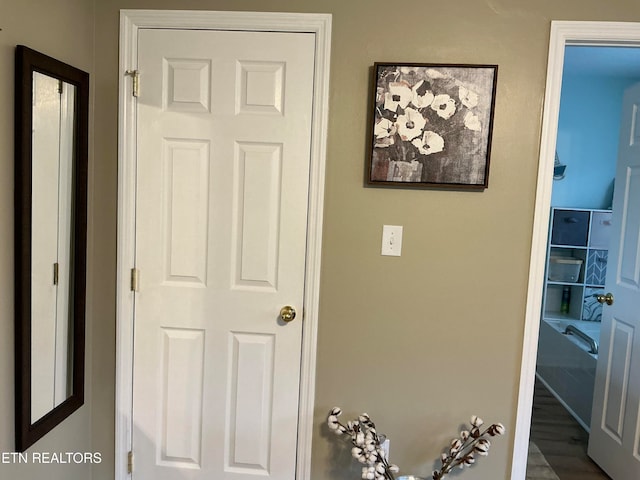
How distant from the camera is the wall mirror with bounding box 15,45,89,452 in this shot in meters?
1.45

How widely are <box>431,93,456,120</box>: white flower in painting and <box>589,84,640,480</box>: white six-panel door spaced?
1.16 metres

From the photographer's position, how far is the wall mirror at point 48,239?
1.45m

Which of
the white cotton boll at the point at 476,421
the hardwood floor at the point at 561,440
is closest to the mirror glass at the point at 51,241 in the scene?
the white cotton boll at the point at 476,421

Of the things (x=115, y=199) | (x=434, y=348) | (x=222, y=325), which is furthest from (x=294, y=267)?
(x=115, y=199)

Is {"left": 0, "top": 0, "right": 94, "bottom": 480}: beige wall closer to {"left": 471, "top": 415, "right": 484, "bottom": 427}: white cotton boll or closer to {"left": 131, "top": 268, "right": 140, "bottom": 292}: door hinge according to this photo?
{"left": 131, "top": 268, "right": 140, "bottom": 292}: door hinge

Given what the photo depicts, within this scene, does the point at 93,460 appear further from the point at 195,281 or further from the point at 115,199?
the point at 115,199

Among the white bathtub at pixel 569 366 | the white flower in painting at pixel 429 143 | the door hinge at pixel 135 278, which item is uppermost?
the white flower in painting at pixel 429 143

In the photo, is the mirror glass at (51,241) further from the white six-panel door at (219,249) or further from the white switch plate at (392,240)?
the white switch plate at (392,240)

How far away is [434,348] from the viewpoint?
1811mm

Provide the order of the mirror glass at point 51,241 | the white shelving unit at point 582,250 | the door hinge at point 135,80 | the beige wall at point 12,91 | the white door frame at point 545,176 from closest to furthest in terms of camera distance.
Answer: the beige wall at point 12,91, the mirror glass at point 51,241, the white door frame at point 545,176, the door hinge at point 135,80, the white shelving unit at point 582,250

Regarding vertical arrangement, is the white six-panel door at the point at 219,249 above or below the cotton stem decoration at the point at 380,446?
above

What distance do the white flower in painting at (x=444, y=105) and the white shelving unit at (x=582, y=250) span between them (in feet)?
9.09

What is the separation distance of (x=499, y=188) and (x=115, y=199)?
4.86 feet

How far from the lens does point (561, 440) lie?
271cm
